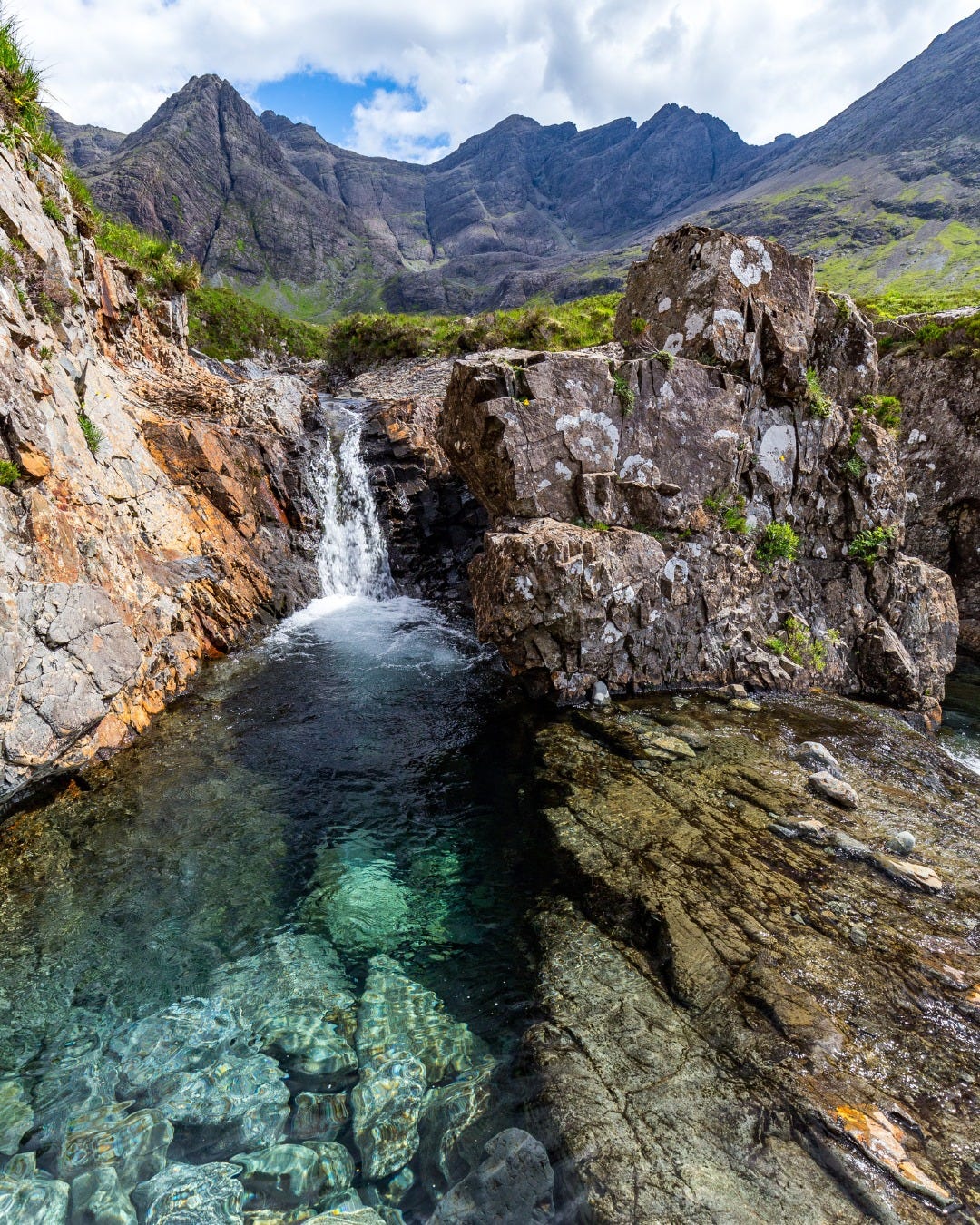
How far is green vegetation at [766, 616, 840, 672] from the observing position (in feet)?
Result: 41.4

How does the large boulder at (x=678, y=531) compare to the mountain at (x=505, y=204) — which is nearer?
the large boulder at (x=678, y=531)

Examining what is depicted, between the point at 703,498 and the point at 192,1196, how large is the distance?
1260 centimetres

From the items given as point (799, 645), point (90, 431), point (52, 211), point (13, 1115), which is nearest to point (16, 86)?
point (52, 211)

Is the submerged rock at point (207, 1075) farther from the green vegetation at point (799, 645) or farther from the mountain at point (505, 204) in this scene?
the mountain at point (505, 204)

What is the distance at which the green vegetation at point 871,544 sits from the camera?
13.2 metres

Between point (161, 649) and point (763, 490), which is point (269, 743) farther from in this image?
point (763, 490)

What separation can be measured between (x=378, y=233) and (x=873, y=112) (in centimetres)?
14125

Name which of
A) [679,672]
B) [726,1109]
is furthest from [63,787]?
[679,672]

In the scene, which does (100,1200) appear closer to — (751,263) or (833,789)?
(833,789)

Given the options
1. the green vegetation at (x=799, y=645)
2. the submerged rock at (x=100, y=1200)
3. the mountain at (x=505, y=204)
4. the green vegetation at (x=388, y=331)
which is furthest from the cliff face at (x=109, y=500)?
the mountain at (x=505, y=204)

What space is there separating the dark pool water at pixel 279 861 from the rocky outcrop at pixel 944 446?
17022 millimetres

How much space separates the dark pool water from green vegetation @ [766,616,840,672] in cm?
609

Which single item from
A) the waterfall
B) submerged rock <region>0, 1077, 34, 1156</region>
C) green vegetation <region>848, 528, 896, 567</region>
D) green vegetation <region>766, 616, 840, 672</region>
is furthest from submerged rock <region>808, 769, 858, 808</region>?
the waterfall

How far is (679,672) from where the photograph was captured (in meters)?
11.9
